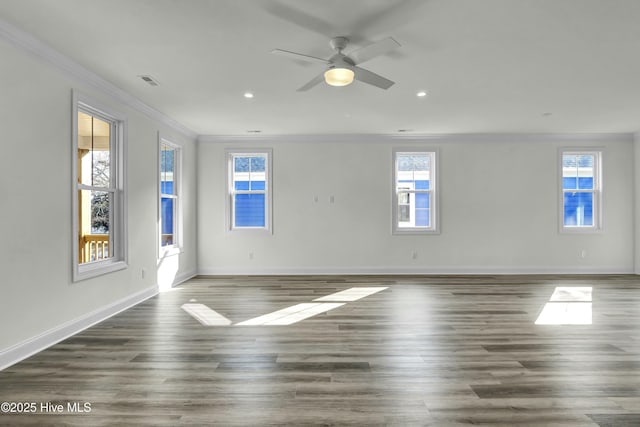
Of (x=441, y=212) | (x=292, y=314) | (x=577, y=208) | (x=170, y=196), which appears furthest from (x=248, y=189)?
(x=577, y=208)

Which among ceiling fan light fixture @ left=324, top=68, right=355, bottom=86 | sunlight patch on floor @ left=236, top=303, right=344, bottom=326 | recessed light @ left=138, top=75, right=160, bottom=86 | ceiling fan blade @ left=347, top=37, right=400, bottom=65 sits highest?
recessed light @ left=138, top=75, right=160, bottom=86

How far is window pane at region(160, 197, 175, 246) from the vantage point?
6045 mm

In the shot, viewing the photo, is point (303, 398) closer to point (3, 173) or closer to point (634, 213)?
point (3, 173)

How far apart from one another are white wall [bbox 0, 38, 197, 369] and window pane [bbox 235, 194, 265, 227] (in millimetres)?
3109

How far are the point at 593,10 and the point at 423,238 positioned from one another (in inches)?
190

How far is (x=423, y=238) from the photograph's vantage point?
7.08 m

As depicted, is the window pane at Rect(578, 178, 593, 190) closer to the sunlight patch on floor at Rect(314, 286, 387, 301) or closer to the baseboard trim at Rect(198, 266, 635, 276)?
the baseboard trim at Rect(198, 266, 635, 276)

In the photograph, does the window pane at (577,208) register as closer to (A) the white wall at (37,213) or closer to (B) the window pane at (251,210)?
(B) the window pane at (251,210)

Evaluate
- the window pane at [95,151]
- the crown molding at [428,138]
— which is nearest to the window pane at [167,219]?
the window pane at [95,151]

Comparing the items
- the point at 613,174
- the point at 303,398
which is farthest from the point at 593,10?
the point at 613,174

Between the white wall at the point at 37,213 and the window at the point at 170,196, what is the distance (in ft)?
5.78

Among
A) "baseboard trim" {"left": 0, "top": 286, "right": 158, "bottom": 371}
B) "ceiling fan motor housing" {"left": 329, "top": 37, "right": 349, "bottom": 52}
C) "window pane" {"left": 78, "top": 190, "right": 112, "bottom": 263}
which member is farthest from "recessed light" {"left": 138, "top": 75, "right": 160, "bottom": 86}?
"baseboard trim" {"left": 0, "top": 286, "right": 158, "bottom": 371}

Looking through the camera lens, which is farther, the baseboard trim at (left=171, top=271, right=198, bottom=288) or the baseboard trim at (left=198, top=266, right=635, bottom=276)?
the baseboard trim at (left=198, top=266, right=635, bottom=276)

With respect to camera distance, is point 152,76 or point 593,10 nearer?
point 593,10
